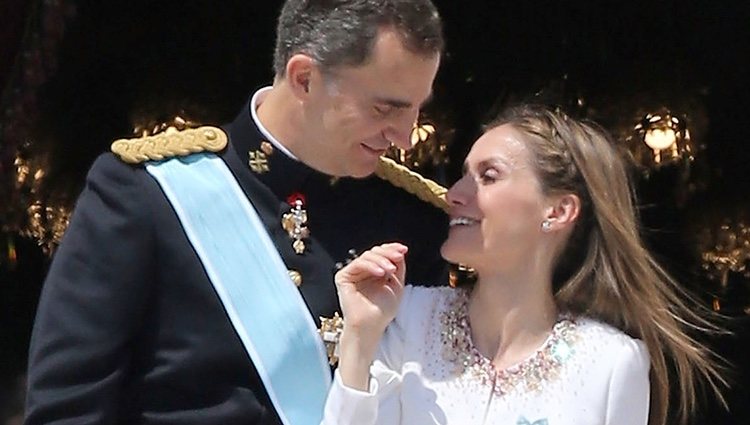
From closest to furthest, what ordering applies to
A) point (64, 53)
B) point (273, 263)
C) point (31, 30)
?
point (273, 263) < point (31, 30) < point (64, 53)

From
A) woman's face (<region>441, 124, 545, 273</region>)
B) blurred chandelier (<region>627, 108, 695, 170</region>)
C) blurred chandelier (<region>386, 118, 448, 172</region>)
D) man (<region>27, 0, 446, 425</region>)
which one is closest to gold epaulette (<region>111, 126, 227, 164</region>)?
man (<region>27, 0, 446, 425</region>)

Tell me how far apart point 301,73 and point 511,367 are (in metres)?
0.35

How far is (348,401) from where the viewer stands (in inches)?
55.3

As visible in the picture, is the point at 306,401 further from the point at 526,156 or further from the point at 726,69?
the point at 726,69

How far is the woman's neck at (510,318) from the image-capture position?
5.03 ft

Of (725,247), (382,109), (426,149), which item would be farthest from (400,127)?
(725,247)

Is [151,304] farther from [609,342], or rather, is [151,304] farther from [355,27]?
[609,342]

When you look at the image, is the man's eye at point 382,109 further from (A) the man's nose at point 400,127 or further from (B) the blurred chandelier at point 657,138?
(B) the blurred chandelier at point 657,138

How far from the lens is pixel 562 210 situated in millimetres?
1556

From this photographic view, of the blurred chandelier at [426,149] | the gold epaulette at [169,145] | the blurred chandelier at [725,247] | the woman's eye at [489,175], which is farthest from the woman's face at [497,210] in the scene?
Answer: the blurred chandelier at [725,247]

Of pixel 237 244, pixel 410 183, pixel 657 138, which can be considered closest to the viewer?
pixel 237 244

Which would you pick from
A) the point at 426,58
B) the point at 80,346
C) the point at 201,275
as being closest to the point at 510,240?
the point at 426,58

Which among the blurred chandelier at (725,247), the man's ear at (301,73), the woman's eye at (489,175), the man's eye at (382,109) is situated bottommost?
the blurred chandelier at (725,247)

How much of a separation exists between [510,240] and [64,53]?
4.00ft
